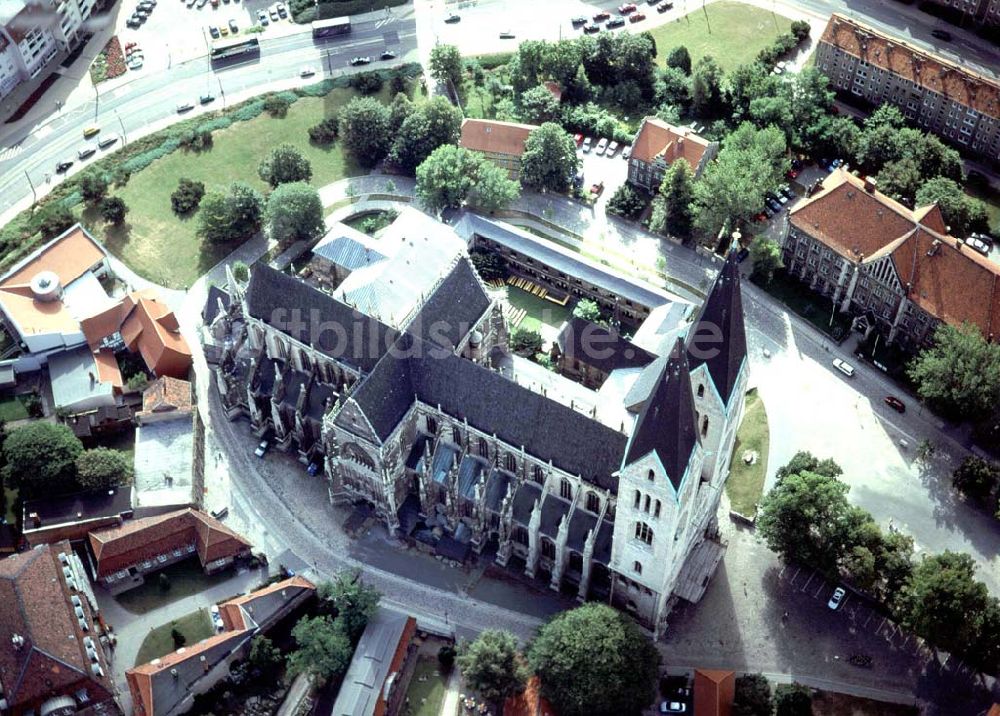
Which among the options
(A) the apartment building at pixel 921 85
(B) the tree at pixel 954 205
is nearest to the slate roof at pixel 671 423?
(B) the tree at pixel 954 205

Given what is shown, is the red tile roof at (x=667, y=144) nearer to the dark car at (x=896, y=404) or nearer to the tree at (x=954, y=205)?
the tree at (x=954, y=205)

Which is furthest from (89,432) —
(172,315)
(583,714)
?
(583,714)

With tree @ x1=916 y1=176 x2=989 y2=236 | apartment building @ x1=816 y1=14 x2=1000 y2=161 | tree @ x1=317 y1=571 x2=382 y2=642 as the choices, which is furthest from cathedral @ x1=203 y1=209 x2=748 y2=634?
apartment building @ x1=816 y1=14 x2=1000 y2=161

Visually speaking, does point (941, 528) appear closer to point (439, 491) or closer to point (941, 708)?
point (941, 708)

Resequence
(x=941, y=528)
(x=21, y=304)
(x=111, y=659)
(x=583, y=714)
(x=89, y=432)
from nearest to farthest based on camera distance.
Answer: (x=583, y=714), (x=111, y=659), (x=941, y=528), (x=89, y=432), (x=21, y=304)

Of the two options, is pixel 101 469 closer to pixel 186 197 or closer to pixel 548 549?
pixel 548 549
